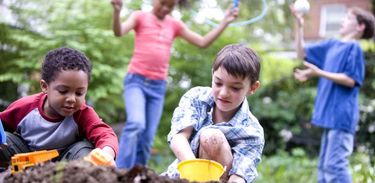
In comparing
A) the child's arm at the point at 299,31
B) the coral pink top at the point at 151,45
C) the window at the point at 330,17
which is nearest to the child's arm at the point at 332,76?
the child's arm at the point at 299,31

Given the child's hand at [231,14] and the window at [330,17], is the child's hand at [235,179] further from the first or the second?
the window at [330,17]

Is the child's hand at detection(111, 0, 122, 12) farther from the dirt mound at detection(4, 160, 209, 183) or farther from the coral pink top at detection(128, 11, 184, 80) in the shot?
the dirt mound at detection(4, 160, 209, 183)

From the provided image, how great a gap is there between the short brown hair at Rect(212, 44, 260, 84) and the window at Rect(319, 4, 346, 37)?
2126cm

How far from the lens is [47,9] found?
7.09 m

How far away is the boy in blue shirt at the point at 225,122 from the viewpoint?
2.31 meters

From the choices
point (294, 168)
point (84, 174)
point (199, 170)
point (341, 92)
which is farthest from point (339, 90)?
point (84, 174)

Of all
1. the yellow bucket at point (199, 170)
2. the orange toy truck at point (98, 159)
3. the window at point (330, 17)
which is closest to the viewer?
the orange toy truck at point (98, 159)

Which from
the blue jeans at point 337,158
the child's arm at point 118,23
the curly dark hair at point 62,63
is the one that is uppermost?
the child's arm at point 118,23

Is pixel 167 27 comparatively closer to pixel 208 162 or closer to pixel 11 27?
pixel 208 162

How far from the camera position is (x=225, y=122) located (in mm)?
2500

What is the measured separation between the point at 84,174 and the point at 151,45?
299cm

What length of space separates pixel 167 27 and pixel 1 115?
224cm

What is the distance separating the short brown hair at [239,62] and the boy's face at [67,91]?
64 centimetres

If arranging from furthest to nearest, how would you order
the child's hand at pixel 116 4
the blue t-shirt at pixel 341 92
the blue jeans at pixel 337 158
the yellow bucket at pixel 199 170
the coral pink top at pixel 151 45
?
the coral pink top at pixel 151 45 < the blue t-shirt at pixel 341 92 < the blue jeans at pixel 337 158 < the child's hand at pixel 116 4 < the yellow bucket at pixel 199 170
